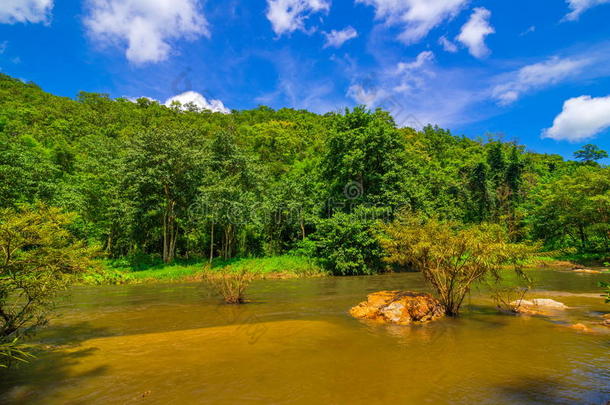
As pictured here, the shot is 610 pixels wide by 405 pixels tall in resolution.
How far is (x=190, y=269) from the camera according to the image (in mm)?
30859

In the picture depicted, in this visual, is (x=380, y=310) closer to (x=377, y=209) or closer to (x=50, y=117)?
(x=377, y=209)

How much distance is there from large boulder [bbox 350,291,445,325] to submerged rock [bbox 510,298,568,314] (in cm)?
346

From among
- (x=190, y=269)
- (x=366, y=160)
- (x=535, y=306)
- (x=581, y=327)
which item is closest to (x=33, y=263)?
(x=581, y=327)

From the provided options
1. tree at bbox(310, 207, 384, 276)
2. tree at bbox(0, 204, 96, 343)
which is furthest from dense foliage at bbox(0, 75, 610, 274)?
tree at bbox(0, 204, 96, 343)

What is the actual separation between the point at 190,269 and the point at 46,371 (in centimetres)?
2423

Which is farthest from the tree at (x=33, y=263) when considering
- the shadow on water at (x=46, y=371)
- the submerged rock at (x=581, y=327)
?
the submerged rock at (x=581, y=327)

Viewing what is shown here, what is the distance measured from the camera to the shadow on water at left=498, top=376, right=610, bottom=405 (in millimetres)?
5520

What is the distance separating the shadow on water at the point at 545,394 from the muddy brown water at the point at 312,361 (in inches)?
0.8

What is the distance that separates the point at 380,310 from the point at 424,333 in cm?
224

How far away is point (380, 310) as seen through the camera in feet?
38.9

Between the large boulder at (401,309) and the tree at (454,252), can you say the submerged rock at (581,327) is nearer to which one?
the tree at (454,252)

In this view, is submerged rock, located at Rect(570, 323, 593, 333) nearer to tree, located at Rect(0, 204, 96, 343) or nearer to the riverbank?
tree, located at Rect(0, 204, 96, 343)

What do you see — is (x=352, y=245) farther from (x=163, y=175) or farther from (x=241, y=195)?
(x=163, y=175)

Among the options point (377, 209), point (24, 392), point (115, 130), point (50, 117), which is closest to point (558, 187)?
point (377, 209)
